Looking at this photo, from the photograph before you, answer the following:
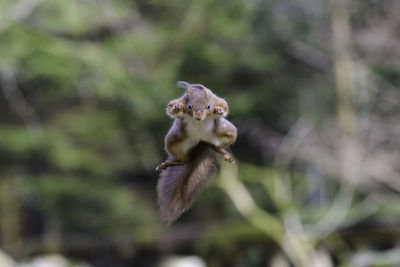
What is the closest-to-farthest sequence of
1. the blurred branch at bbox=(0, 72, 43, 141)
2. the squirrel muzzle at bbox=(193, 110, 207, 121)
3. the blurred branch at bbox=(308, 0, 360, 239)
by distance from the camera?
the squirrel muzzle at bbox=(193, 110, 207, 121) → the blurred branch at bbox=(308, 0, 360, 239) → the blurred branch at bbox=(0, 72, 43, 141)

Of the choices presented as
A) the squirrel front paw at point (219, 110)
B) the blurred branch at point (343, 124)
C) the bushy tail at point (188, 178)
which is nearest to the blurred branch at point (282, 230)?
the blurred branch at point (343, 124)

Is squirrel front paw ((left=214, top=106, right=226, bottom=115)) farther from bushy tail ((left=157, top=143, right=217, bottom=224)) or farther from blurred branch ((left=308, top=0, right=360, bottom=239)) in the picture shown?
blurred branch ((left=308, top=0, right=360, bottom=239))

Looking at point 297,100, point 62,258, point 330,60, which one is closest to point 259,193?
point 297,100

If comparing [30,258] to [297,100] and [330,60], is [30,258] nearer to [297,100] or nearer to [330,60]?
[297,100]

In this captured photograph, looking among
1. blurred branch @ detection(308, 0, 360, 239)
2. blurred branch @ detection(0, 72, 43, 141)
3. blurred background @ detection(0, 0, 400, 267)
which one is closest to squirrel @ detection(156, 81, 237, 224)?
blurred background @ detection(0, 0, 400, 267)

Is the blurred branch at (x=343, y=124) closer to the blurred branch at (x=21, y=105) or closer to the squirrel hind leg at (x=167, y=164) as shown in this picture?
the blurred branch at (x=21, y=105)

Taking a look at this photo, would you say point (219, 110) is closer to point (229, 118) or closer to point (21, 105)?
point (229, 118)
